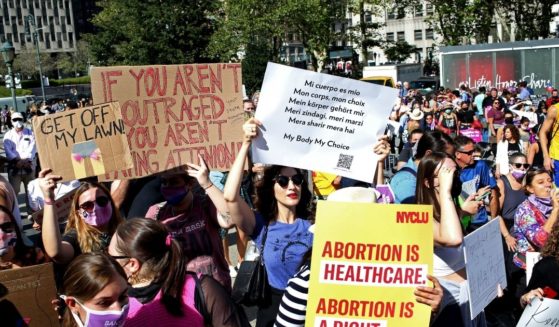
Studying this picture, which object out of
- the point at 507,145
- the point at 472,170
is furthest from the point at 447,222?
the point at 507,145

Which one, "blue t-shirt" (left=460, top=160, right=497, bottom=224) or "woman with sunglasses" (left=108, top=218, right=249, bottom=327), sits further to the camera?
"blue t-shirt" (left=460, top=160, right=497, bottom=224)

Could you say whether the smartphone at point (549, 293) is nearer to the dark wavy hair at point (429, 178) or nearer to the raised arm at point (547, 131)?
the dark wavy hair at point (429, 178)

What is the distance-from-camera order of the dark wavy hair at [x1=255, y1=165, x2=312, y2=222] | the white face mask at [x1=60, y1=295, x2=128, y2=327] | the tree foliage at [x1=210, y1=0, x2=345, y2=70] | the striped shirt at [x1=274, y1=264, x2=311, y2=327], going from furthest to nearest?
the tree foliage at [x1=210, y1=0, x2=345, y2=70]
the dark wavy hair at [x1=255, y1=165, x2=312, y2=222]
the striped shirt at [x1=274, y1=264, x2=311, y2=327]
the white face mask at [x1=60, y1=295, x2=128, y2=327]

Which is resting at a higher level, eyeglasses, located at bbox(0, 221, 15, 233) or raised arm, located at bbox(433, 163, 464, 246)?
eyeglasses, located at bbox(0, 221, 15, 233)

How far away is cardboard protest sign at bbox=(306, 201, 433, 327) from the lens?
291 centimetres

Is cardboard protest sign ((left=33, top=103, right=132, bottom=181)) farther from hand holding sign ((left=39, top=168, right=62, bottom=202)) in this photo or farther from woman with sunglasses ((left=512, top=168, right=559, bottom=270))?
woman with sunglasses ((left=512, top=168, right=559, bottom=270))

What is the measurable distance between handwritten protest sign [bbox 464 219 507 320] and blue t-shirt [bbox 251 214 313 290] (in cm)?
95

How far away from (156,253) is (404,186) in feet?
8.70

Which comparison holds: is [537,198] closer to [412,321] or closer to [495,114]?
[412,321]

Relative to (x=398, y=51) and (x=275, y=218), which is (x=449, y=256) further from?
(x=398, y=51)

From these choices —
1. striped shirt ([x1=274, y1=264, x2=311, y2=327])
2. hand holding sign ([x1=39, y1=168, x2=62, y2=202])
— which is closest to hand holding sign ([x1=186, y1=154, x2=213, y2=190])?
hand holding sign ([x1=39, y1=168, x2=62, y2=202])

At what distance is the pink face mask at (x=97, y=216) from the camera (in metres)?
3.92

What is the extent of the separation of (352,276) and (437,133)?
11.4 feet

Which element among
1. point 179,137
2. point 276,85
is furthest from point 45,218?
point 276,85
